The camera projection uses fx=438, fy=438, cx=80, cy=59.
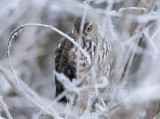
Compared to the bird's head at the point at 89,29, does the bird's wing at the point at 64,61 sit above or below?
below

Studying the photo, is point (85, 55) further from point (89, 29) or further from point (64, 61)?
point (89, 29)

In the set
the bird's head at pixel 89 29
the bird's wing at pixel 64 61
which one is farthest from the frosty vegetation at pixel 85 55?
the bird's wing at pixel 64 61

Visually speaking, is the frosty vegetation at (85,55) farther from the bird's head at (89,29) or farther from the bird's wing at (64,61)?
the bird's wing at (64,61)

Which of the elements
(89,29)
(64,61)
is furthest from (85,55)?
(89,29)

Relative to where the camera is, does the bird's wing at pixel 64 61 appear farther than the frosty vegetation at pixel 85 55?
Yes

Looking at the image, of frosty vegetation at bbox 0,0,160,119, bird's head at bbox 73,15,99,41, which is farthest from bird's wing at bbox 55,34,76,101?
frosty vegetation at bbox 0,0,160,119

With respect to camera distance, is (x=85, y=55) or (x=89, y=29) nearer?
(x=85, y=55)

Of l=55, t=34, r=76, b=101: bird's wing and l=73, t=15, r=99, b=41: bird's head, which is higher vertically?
l=73, t=15, r=99, b=41: bird's head

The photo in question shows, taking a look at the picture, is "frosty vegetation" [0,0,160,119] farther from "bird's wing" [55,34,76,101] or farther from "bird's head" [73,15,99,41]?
"bird's wing" [55,34,76,101]
